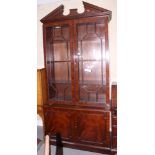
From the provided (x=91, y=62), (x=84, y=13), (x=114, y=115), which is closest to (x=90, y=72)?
(x=91, y=62)

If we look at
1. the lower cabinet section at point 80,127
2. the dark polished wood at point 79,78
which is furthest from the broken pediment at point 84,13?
the lower cabinet section at point 80,127

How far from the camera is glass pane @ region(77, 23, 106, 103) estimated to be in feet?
9.30

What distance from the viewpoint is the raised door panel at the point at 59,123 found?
2836 mm

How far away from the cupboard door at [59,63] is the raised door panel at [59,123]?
0.26m

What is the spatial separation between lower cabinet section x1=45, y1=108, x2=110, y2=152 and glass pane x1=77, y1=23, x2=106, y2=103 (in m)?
0.28

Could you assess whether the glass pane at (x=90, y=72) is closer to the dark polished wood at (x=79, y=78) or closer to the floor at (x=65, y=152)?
the dark polished wood at (x=79, y=78)

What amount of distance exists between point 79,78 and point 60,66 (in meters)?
0.52

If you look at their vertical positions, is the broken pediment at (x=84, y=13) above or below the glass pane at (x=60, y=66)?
above

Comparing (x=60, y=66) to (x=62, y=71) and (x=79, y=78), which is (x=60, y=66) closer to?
(x=62, y=71)

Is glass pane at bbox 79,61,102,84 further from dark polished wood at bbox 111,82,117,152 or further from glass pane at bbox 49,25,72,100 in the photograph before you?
dark polished wood at bbox 111,82,117,152

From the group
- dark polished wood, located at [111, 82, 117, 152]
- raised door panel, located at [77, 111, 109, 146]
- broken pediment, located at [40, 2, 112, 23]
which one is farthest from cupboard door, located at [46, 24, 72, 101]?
dark polished wood, located at [111, 82, 117, 152]

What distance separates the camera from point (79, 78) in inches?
113
